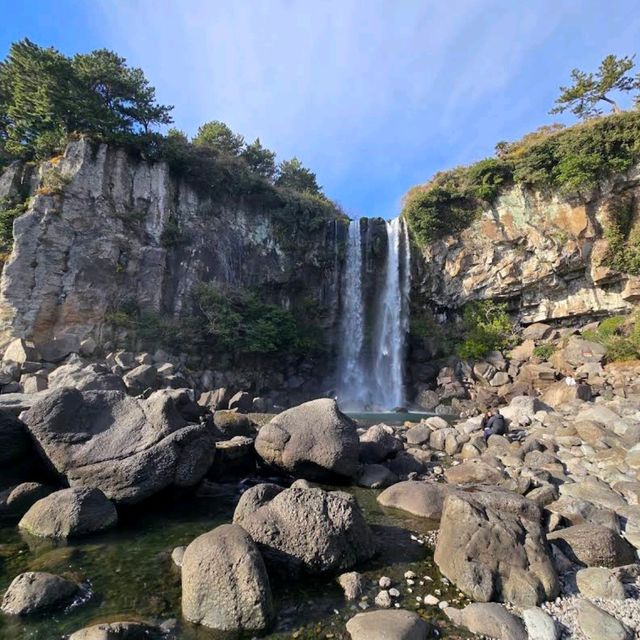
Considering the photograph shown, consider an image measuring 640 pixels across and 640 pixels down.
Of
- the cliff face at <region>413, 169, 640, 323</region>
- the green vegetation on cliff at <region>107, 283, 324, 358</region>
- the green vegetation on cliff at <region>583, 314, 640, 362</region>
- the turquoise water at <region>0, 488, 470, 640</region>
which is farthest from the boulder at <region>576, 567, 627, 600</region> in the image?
the cliff face at <region>413, 169, 640, 323</region>

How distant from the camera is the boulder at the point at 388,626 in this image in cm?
457

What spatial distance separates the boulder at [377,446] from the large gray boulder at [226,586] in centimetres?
674

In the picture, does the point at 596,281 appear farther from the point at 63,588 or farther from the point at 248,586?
the point at 63,588

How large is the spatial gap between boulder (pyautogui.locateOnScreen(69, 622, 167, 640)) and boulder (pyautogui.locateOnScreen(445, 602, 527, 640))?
3.50 metres

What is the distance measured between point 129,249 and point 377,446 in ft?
65.6

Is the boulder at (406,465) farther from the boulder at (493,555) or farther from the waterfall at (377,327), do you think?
the waterfall at (377,327)

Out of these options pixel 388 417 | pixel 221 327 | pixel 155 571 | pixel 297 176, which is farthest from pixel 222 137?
pixel 155 571

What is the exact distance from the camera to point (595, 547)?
6.42m

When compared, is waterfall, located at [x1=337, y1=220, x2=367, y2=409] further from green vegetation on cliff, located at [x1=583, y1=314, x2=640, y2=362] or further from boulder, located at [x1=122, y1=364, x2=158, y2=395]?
green vegetation on cliff, located at [x1=583, y1=314, x2=640, y2=362]

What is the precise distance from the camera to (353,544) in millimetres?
6355

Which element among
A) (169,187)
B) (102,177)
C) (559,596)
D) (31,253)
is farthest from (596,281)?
(31,253)

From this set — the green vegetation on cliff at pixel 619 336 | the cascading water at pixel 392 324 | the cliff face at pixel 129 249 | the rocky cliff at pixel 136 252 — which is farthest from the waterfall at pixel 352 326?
the green vegetation on cliff at pixel 619 336

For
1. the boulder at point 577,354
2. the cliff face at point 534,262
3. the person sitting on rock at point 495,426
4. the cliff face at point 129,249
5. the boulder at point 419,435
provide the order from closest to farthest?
the person sitting on rock at point 495,426 → the boulder at point 419,435 → the boulder at point 577,354 → the cliff face at point 129,249 → the cliff face at point 534,262

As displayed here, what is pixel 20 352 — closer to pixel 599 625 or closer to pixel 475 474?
pixel 475 474
